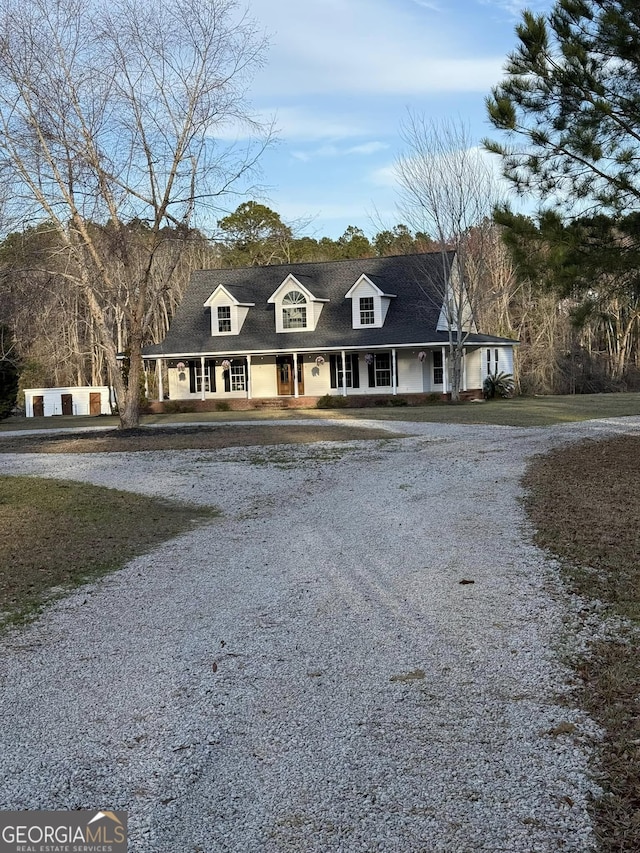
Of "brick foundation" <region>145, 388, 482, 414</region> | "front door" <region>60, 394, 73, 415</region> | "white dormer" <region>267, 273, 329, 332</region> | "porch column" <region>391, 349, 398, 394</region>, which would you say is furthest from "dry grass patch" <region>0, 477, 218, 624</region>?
"front door" <region>60, 394, 73, 415</region>

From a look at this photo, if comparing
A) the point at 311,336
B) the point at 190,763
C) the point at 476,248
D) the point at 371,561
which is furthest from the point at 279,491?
the point at 476,248

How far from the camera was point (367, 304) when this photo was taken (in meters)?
35.5

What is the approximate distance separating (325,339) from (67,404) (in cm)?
1337

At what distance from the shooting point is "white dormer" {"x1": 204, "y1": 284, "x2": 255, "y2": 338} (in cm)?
3684

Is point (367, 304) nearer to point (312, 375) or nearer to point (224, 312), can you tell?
point (312, 375)

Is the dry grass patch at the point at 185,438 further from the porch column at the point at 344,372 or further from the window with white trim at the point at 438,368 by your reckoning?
the window with white trim at the point at 438,368

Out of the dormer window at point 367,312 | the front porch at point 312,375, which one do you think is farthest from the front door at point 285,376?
the dormer window at point 367,312

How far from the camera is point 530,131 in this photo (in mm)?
12070

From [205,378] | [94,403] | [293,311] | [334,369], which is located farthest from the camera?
[94,403]

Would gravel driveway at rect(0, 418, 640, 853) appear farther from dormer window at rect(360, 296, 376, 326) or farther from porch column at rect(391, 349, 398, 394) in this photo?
dormer window at rect(360, 296, 376, 326)

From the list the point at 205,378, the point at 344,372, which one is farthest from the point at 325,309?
the point at 205,378

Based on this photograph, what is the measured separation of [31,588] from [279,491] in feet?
19.5

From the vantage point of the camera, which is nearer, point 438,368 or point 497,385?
point 438,368

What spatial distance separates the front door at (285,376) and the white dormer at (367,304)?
330 cm
